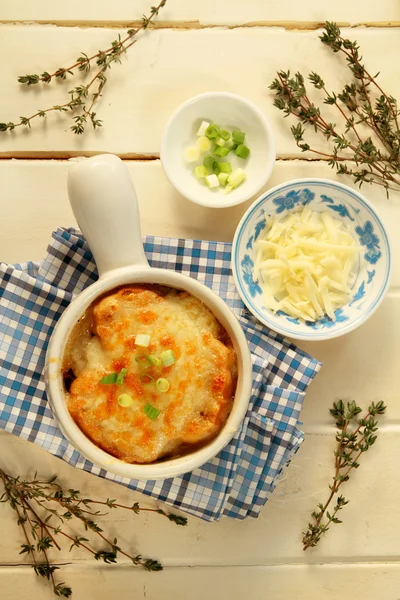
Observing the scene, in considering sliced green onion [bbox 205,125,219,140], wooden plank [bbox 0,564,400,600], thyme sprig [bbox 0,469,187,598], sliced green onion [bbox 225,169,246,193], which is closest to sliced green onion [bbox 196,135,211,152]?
sliced green onion [bbox 205,125,219,140]

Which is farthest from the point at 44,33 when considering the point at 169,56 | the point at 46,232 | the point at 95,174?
the point at 95,174

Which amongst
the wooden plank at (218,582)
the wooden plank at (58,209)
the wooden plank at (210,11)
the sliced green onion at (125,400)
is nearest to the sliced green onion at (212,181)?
the wooden plank at (58,209)

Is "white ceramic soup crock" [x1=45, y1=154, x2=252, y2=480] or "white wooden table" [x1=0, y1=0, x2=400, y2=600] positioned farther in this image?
"white wooden table" [x1=0, y1=0, x2=400, y2=600]

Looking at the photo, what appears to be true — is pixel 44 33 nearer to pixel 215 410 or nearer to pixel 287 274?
pixel 287 274

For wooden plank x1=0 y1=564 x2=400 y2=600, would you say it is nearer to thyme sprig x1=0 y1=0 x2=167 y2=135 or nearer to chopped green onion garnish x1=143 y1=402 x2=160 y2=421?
chopped green onion garnish x1=143 y1=402 x2=160 y2=421

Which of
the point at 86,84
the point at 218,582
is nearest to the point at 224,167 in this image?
the point at 86,84
